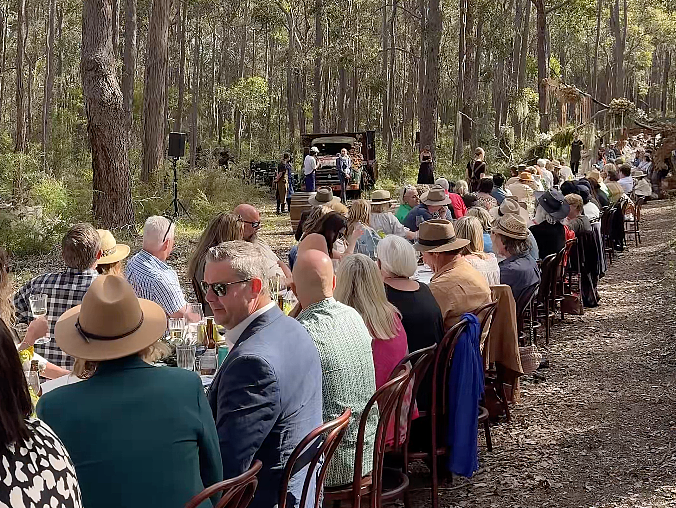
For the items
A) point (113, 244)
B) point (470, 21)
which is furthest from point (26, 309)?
point (470, 21)

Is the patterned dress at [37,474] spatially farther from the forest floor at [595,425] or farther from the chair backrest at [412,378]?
the forest floor at [595,425]

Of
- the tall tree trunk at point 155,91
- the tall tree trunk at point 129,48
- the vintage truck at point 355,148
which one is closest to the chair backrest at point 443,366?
the tall tree trunk at point 155,91

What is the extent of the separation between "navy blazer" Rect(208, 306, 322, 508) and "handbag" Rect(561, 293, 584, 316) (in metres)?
6.45

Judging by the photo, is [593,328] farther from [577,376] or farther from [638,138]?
[638,138]

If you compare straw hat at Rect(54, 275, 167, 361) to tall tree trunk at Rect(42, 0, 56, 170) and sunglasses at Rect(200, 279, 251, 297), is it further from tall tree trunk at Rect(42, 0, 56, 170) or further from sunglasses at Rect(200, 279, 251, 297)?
tall tree trunk at Rect(42, 0, 56, 170)

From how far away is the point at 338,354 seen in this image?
3.50 metres

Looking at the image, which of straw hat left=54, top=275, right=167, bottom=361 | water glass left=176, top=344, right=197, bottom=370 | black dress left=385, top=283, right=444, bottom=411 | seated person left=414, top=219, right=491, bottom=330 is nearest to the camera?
straw hat left=54, top=275, right=167, bottom=361

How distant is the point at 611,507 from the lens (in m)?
4.74

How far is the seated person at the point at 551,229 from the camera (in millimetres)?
8484

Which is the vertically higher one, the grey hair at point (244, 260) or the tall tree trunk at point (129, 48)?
the tall tree trunk at point (129, 48)

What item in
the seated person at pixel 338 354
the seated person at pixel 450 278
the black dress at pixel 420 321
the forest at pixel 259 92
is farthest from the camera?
the forest at pixel 259 92

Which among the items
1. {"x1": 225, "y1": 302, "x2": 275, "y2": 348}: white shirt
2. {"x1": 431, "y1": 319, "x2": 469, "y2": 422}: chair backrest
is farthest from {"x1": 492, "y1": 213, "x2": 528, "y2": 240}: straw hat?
{"x1": 225, "y1": 302, "x2": 275, "y2": 348}: white shirt

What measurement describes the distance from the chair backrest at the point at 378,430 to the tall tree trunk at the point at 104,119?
1143 cm

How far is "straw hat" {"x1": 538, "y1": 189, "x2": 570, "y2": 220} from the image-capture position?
27.8 ft
